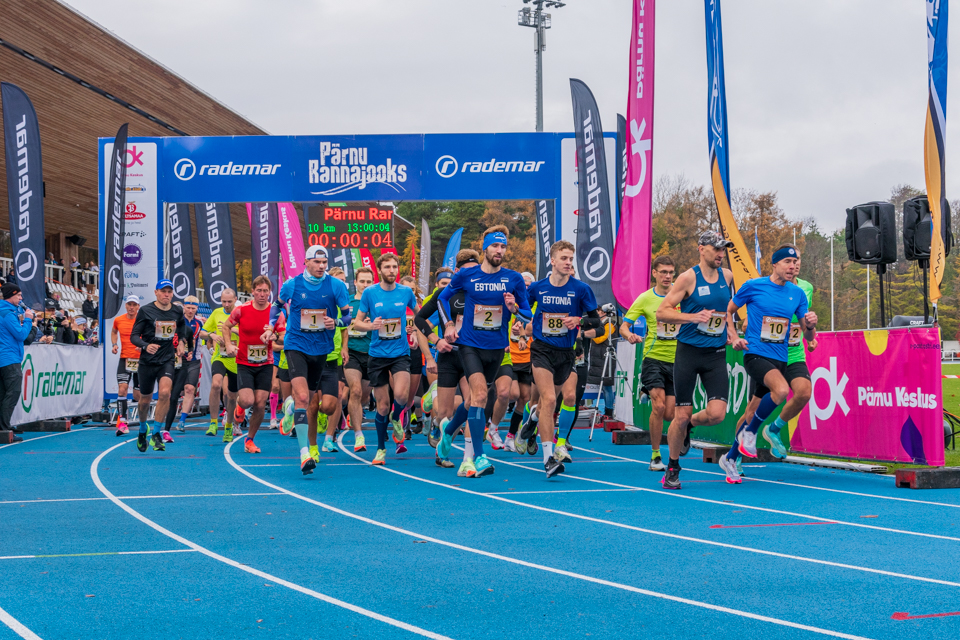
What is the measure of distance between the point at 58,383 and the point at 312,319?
8855 mm

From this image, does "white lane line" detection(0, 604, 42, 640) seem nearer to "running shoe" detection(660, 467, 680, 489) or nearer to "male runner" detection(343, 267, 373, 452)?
"running shoe" detection(660, 467, 680, 489)

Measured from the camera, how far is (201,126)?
105ft

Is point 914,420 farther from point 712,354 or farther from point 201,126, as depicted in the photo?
point 201,126

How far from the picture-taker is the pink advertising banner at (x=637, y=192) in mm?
12633

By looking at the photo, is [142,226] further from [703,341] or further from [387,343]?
[703,341]

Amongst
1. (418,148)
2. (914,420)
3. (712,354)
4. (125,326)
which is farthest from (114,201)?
(914,420)

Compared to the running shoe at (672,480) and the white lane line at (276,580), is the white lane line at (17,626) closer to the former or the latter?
the white lane line at (276,580)

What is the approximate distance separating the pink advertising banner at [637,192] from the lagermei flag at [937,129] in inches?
148

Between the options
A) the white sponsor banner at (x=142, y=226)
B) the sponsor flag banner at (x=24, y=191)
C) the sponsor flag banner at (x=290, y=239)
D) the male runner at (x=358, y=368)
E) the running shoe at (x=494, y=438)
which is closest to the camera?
the male runner at (x=358, y=368)

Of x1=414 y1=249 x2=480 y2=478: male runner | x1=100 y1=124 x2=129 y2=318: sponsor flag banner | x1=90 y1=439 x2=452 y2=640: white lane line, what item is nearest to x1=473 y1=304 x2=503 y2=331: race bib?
x1=414 y1=249 x2=480 y2=478: male runner

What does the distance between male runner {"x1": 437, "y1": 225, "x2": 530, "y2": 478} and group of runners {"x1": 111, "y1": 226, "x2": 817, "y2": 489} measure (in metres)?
0.01

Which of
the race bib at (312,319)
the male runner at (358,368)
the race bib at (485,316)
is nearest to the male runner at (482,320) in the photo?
the race bib at (485,316)

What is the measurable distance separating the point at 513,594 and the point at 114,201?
50.7 ft

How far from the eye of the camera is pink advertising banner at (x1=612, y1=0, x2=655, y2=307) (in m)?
12.6
